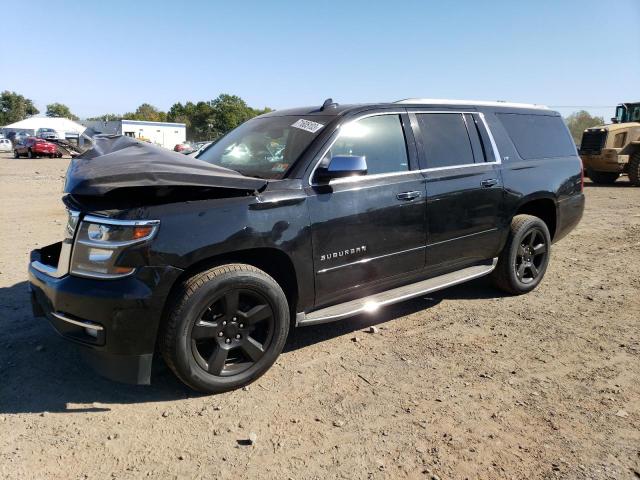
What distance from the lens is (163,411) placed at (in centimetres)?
296

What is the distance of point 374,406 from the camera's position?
9.92 feet

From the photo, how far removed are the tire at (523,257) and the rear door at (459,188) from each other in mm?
221

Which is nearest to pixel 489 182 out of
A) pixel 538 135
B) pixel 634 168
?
pixel 538 135

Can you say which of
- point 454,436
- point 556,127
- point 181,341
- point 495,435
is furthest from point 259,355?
point 556,127

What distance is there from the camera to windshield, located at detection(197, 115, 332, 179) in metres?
3.65

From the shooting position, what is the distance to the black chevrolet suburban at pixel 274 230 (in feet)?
9.17

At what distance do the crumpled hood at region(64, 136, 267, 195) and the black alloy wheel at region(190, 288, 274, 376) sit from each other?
0.70 metres

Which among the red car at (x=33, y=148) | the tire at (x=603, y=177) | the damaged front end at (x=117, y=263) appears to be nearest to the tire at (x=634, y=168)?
the tire at (x=603, y=177)

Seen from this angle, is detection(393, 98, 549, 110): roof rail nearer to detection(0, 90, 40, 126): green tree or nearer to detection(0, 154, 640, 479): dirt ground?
detection(0, 154, 640, 479): dirt ground

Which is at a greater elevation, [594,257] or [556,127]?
[556,127]

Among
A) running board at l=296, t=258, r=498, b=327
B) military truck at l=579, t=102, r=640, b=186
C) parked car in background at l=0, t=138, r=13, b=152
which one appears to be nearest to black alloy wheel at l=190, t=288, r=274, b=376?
running board at l=296, t=258, r=498, b=327

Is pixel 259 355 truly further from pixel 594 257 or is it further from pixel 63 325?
pixel 594 257

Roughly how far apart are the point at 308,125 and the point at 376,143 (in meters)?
0.56

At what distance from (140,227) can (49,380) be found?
138cm
